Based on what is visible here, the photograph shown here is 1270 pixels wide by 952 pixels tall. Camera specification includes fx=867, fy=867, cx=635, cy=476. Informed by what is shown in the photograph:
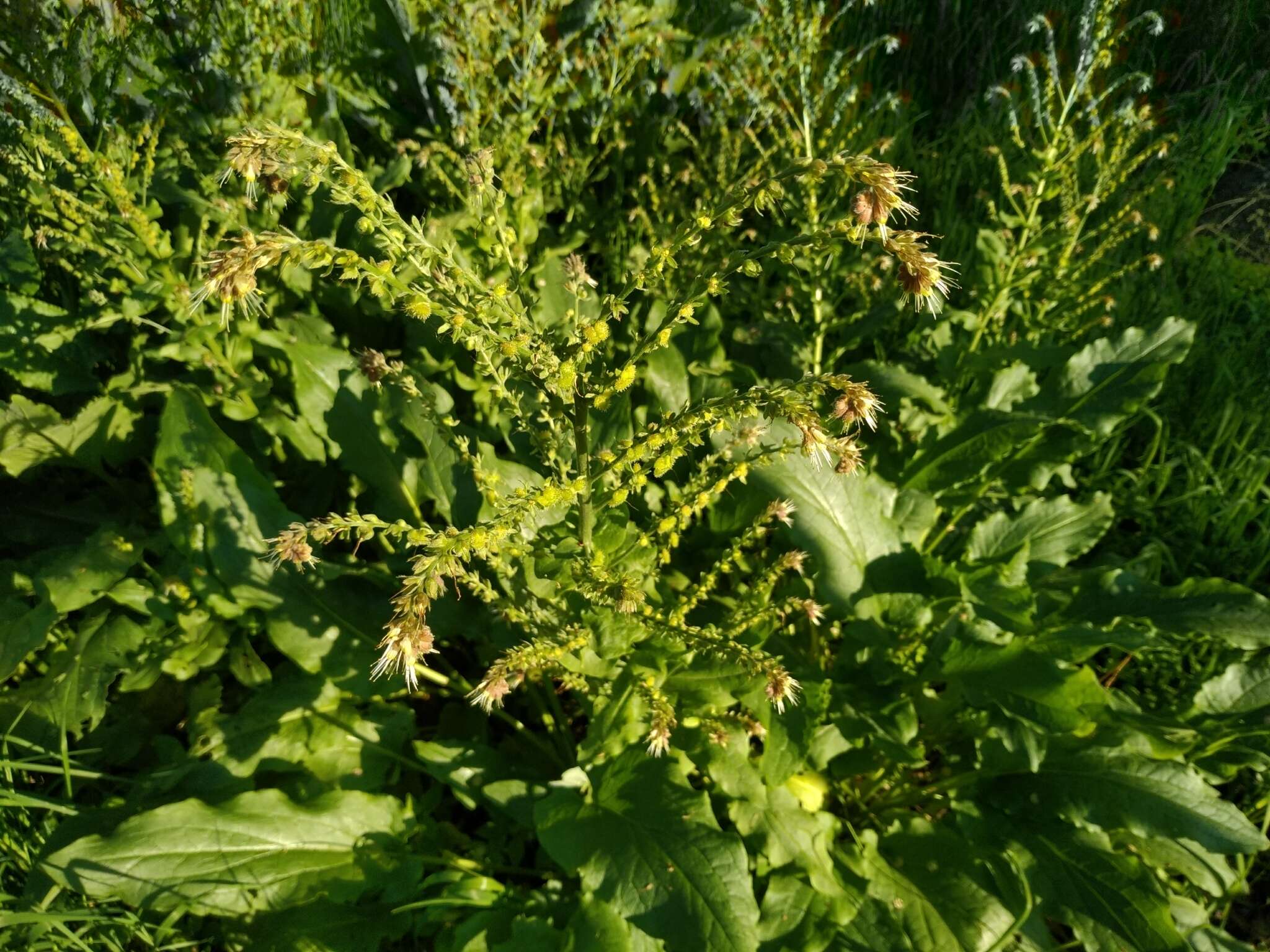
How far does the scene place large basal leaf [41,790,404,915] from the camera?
6.50 ft

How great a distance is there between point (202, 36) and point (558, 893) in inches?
119

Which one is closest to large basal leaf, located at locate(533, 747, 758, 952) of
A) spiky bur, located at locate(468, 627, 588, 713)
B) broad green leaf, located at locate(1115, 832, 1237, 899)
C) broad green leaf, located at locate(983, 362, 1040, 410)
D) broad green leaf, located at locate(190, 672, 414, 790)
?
spiky bur, located at locate(468, 627, 588, 713)

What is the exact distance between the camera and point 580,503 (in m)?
1.82

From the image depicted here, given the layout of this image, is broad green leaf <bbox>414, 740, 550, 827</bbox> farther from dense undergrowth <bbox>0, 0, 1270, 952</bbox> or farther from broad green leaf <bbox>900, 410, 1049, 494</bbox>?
broad green leaf <bbox>900, 410, 1049, 494</bbox>

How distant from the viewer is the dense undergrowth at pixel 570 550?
1.86 meters

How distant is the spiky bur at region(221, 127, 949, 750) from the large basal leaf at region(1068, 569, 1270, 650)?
1.10 meters

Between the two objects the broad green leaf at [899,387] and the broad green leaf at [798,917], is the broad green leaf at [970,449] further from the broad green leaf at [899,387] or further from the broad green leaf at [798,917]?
the broad green leaf at [798,917]

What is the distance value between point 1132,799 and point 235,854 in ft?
7.34

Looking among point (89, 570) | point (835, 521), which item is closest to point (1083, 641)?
point (835, 521)

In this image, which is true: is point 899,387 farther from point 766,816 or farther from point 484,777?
point 484,777

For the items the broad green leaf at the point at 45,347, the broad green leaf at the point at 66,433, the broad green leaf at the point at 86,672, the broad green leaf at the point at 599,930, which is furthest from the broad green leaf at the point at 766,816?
the broad green leaf at the point at 45,347

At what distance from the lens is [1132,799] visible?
2197mm

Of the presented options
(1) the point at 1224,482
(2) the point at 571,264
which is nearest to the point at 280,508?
(2) the point at 571,264

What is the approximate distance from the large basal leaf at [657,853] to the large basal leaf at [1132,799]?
3.07ft
